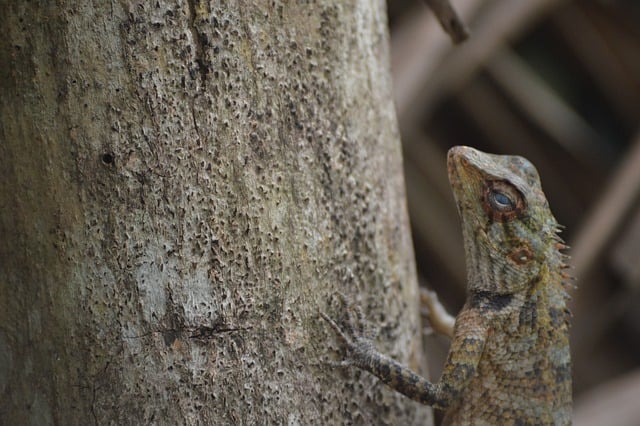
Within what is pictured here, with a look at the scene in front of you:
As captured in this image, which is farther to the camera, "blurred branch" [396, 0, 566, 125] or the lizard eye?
"blurred branch" [396, 0, 566, 125]

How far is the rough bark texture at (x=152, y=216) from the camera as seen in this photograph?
2182mm

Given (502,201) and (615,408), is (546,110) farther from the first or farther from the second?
(502,201)

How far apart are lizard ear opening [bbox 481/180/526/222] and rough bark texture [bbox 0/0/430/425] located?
3.41ft

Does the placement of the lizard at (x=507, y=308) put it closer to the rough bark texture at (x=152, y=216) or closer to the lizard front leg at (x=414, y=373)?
the lizard front leg at (x=414, y=373)

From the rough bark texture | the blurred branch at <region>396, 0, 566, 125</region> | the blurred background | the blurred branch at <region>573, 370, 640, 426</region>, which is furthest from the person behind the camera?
the blurred background

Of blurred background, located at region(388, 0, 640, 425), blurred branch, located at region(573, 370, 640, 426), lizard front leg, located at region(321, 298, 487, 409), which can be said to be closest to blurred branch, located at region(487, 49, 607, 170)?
blurred background, located at region(388, 0, 640, 425)

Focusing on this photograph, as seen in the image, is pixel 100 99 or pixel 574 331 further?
pixel 574 331

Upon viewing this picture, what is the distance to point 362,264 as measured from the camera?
2.73 meters

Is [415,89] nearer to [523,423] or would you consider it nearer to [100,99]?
[523,423]

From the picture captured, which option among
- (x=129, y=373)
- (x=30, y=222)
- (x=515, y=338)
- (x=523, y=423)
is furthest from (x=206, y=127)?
(x=523, y=423)

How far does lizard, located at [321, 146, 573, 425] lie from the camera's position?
3.07 meters

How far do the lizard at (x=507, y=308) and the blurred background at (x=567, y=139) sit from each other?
103 inches

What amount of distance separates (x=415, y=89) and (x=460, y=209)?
65.0 inches

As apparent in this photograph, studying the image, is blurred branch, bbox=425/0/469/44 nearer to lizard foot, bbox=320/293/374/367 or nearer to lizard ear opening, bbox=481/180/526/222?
lizard ear opening, bbox=481/180/526/222
